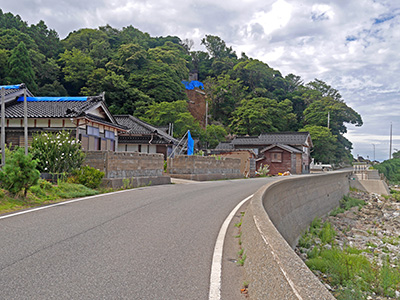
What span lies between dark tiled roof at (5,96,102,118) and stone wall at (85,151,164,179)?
21.3ft

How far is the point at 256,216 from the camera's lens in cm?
652

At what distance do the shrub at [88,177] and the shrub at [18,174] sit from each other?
151 inches

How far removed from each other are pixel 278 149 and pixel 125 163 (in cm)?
4043

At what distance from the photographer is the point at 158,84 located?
2462 inches

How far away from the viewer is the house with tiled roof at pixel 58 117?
23.8 m

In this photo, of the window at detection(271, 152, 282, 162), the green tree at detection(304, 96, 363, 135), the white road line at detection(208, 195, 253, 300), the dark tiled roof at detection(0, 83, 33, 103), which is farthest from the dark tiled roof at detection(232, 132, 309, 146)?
the white road line at detection(208, 195, 253, 300)

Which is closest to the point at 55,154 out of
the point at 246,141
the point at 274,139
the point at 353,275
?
the point at 353,275

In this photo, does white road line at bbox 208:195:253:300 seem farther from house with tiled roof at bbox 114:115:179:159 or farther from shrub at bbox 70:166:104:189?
house with tiled roof at bbox 114:115:179:159

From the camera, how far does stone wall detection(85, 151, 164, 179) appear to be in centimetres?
1619

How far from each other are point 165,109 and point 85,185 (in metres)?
34.3

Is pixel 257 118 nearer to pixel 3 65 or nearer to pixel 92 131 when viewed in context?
pixel 3 65

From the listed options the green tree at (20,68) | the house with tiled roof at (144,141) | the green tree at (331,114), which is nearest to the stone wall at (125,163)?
the house with tiled roof at (144,141)

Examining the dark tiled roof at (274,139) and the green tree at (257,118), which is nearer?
the dark tiled roof at (274,139)

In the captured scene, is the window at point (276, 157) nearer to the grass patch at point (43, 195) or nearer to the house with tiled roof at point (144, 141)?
the house with tiled roof at point (144, 141)
